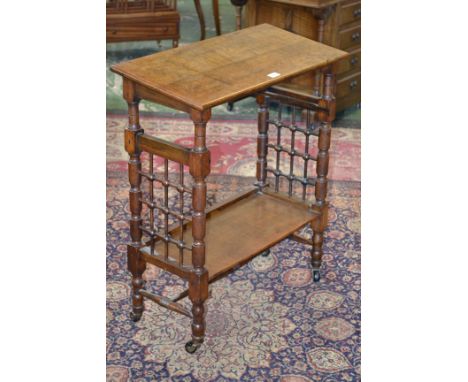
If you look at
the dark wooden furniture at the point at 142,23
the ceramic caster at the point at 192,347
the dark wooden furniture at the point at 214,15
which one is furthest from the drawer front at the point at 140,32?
the ceramic caster at the point at 192,347

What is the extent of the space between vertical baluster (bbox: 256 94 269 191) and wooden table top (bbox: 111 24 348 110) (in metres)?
0.43

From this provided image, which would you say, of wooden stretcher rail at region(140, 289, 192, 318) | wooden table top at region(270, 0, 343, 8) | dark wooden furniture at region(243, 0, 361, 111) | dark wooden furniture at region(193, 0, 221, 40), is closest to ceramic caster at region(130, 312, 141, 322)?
wooden stretcher rail at region(140, 289, 192, 318)

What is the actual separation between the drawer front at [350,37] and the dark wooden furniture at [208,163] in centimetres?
196

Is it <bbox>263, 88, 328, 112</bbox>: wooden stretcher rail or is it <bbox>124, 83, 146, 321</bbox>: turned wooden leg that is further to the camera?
<bbox>263, 88, 328, 112</bbox>: wooden stretcher rail

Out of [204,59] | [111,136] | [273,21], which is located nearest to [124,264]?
[204,59]

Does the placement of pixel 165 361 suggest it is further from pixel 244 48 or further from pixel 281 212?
pixel 244 48

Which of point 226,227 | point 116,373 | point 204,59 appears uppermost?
point 204,59

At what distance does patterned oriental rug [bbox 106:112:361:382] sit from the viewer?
4.15m

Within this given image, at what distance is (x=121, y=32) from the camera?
23.9 feet

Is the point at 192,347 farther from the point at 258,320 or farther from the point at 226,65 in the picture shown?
the point at 226,65

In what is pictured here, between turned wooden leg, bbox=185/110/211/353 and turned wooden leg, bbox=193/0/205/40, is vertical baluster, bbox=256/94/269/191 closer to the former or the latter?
turned wooden leg, bbox=185/110/211/353

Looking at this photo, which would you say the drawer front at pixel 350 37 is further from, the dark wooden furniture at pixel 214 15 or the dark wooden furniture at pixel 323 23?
the dark wooden furniture at pixel 214 15

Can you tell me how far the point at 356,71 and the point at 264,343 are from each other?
325cm

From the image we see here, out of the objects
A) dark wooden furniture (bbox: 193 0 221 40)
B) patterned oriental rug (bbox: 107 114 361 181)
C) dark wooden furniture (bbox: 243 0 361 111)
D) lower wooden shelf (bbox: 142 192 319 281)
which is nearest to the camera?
lower wooden shelf (bbox: 142 192 319 281)
